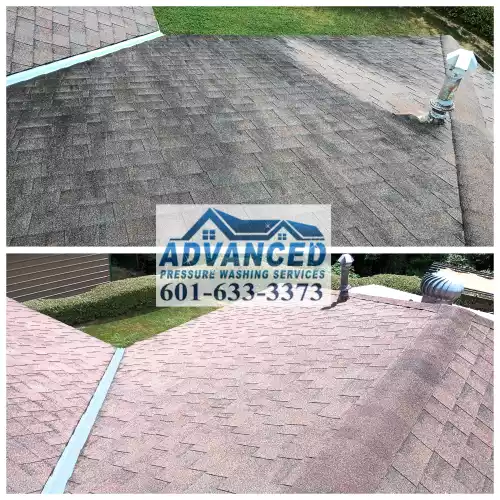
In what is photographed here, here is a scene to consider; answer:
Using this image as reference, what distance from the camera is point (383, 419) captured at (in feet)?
11.9

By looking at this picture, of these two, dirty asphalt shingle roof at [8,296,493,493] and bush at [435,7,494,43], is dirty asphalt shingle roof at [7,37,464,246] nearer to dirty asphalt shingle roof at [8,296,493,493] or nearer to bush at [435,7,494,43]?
dirty asphalt shingle roof at [8,296,493,493]

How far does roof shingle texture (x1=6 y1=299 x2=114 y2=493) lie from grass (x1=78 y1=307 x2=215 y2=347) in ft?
12.3

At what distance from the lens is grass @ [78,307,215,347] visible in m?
12.1

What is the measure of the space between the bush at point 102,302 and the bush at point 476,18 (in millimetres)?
17191

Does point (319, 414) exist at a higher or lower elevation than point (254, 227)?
lower

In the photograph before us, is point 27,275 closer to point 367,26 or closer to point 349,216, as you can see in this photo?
point 349,216

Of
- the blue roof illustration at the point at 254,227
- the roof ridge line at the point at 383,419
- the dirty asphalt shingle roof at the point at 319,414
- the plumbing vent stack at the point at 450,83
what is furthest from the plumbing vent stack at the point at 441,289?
the plumbing vent stack at the point at 450,83

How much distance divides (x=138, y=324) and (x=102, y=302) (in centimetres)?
114

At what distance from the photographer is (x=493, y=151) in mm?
7262

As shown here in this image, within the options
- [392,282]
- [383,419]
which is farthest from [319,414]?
[392,282]

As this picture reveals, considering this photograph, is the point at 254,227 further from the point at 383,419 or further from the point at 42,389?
the point at 42,389

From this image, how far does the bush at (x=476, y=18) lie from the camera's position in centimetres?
2027

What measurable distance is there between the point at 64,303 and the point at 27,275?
1406mm

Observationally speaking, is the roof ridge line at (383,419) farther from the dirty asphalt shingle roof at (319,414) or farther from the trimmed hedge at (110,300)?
the trimmed hedge at (110,300)
